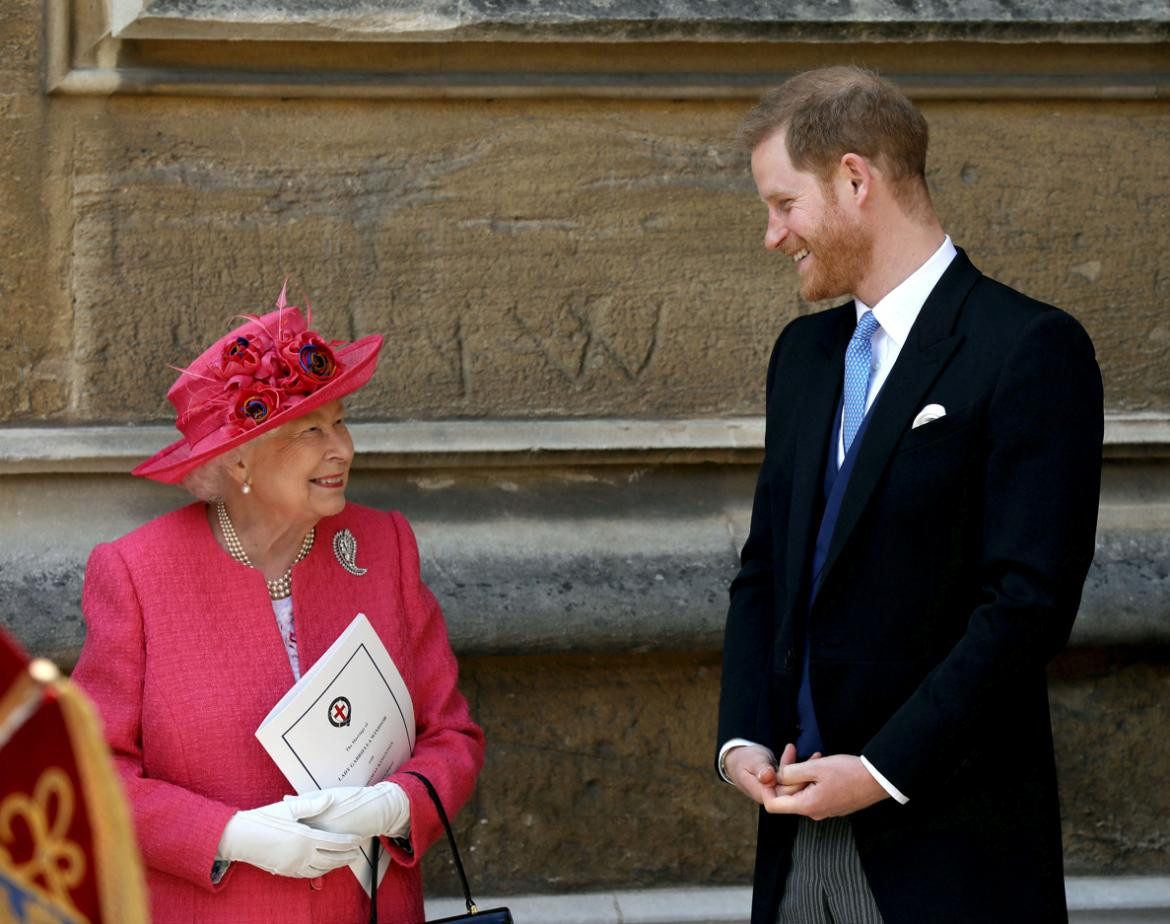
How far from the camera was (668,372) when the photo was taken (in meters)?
3.75

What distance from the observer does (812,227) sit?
2.42 m

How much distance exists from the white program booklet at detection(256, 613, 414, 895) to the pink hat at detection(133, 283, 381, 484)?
34 cm

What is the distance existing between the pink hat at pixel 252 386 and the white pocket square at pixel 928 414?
892mm

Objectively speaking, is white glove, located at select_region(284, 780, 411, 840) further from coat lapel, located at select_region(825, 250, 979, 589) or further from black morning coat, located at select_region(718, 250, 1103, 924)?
coat lapel, located at select_region(825, 250, 979, 589)

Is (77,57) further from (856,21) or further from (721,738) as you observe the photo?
(721,738)

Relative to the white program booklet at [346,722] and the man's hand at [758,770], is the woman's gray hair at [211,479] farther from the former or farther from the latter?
the man's hand at [758,770]

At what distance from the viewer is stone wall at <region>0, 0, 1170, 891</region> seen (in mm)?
3555

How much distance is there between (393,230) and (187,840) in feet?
5.42

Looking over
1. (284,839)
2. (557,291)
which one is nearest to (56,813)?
(284,839)

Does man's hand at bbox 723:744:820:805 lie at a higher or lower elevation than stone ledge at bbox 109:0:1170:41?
lower

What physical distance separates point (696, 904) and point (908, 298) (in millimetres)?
1825

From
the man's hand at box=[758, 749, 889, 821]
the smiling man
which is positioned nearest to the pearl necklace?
the smiling man

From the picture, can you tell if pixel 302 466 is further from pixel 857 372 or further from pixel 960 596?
pixel 960 596

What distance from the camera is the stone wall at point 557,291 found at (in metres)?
3.55
